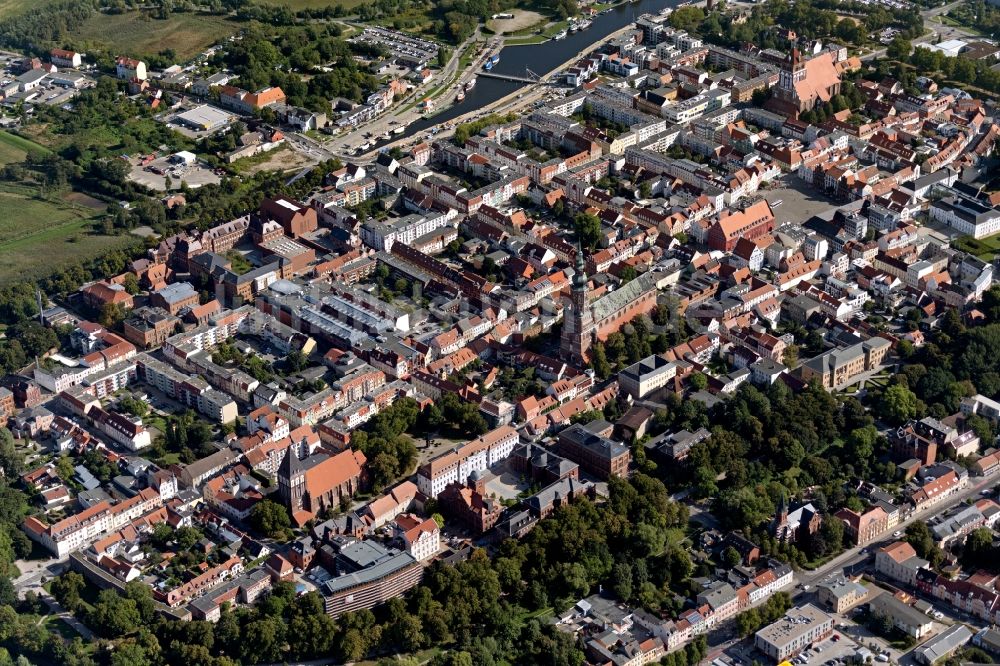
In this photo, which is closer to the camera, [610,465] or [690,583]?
[690,583]

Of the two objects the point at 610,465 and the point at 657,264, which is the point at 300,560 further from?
the point at 657,264

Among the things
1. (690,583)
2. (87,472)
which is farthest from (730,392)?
(87,472)

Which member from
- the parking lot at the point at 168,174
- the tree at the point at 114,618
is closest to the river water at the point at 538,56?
the parking lot at the point at 168,174

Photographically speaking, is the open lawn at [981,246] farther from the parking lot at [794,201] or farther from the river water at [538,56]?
the river water at [538,56]

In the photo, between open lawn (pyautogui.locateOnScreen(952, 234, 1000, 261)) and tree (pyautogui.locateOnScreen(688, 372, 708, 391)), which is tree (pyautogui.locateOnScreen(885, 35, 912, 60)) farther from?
tree (pyautogui.locateOnScreen(688, 372, 708, 391))

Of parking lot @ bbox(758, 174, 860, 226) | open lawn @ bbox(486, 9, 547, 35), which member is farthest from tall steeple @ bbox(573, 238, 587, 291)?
open lawn @ bbox(486, 9, 547, 35)

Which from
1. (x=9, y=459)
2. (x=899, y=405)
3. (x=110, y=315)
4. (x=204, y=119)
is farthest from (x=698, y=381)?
(x=204, y=119)
